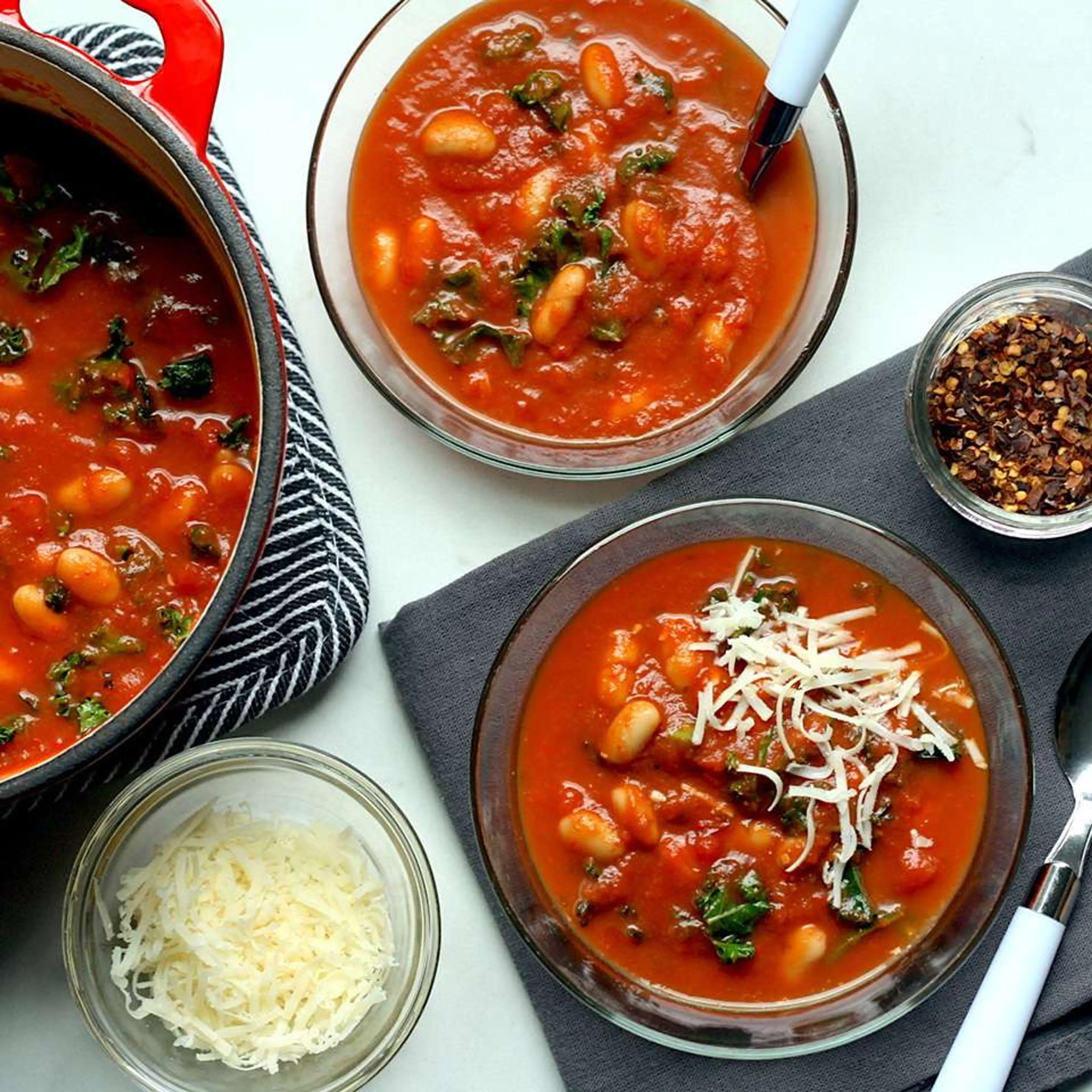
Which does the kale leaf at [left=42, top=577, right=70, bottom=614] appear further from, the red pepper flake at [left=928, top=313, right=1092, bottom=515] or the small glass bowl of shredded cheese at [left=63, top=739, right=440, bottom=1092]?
the red pepper flake at [left=928, top=313, right=1092, bottom=515]

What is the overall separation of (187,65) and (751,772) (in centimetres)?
151

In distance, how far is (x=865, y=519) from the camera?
283 centimetres

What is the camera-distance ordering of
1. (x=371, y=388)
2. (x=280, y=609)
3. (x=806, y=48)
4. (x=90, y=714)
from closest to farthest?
(x=90, y=714), (x=806, y=48), (x=280, y=609), (x=371, y=388)

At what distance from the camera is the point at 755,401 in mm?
2797

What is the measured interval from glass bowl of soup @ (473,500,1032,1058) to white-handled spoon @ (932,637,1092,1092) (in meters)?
0.09

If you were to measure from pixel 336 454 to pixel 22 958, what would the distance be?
1.17 metres

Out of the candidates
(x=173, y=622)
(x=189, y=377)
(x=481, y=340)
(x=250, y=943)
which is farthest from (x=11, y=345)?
(x=250, y=943)

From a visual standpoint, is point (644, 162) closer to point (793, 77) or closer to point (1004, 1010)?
point (793, 77)

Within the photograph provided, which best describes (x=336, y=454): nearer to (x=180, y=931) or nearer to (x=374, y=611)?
(x=374, y=611)

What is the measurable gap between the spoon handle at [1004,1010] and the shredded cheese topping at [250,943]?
42.3 inches

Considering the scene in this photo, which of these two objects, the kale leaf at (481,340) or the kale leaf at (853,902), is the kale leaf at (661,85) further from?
the kale leaf at (853,902)

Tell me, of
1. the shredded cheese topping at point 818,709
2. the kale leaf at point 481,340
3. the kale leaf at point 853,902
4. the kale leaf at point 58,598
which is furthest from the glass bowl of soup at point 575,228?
the kale leaf at point 853,902

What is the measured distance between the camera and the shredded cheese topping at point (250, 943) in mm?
2672

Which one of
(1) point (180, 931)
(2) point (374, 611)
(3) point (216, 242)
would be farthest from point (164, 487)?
(1) point (180, 931)
